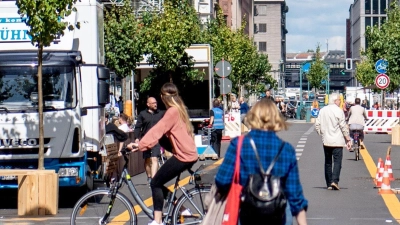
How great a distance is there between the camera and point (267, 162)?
21.7 feet

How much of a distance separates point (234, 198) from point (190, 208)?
371 centimetres

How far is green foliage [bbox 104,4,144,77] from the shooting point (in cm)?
3944

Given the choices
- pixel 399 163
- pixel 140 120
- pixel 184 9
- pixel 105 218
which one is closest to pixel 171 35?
pixel 184 9

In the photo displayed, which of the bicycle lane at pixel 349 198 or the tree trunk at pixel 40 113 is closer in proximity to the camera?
the bicycle lane at pixel 349 198

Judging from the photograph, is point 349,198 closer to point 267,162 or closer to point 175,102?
point 175,102

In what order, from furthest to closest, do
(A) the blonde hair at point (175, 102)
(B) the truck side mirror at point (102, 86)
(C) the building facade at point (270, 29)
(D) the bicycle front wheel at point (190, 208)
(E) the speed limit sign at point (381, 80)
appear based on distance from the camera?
(C) the building facade at point (270, 29), (E) the speed limit sign at point (381, 80), (B) the truck side mirror at point (102, 86), (A) the blonde hair at point (175, 102), (D) the bicycle front wheel at point (190, 208)

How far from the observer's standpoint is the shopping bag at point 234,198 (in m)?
6.69

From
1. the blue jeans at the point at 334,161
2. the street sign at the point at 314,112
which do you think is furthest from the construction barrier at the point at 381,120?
the blue jeans at the point at 334,161

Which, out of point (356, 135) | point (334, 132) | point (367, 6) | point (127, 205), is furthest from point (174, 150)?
point (367, 6)

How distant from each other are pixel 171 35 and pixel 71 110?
29252 millimetres

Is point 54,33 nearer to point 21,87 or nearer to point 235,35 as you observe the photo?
point 21,87

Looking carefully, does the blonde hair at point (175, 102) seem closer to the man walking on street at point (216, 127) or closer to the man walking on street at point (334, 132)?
the man walking on street at point (334, 132)

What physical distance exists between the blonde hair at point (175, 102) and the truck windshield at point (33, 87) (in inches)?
199

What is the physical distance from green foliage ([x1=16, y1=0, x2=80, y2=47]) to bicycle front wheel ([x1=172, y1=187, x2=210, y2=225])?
5816 mm
